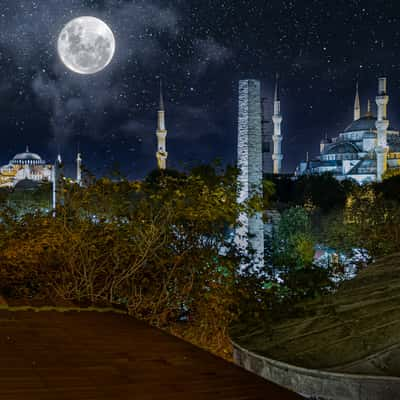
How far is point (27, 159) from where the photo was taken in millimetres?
88438

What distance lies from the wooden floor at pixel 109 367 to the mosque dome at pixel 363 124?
186ft

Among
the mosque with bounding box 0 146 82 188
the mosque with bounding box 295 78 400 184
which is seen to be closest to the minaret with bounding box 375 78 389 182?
the mosque with bounding box 295 78 400 184

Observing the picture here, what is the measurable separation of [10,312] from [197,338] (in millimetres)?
2573

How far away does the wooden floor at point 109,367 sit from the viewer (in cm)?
211

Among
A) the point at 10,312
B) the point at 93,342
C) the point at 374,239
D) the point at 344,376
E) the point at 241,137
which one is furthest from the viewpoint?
the point at 241,137

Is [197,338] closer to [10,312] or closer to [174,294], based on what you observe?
[174,294]

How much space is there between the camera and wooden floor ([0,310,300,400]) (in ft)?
6.92

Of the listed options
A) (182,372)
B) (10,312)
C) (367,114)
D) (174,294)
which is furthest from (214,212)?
(367,114)

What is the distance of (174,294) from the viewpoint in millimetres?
5508

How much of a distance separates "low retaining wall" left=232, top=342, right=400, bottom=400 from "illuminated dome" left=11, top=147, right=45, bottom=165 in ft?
287

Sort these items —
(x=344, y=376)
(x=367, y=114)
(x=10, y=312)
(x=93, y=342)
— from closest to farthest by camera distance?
(x=344, y=376), (x=93, y=342), (x=10, y=312), (x=367, y=114)

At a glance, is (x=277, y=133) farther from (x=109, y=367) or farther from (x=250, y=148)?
(x=109, y=367)

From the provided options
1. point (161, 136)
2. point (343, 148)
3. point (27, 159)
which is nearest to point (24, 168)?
point (27, 159)

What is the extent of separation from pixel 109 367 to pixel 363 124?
58.7 m
